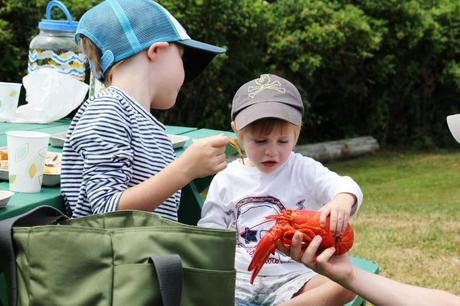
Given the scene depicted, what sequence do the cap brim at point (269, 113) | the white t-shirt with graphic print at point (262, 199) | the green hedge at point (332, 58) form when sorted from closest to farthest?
the cap brim at point (269, 113), the white t-shirt with graphic print at point (262, 199), the green hedge at point (332, 58)

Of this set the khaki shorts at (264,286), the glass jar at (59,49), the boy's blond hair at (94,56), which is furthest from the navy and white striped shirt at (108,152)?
the glass jar at (59,49)

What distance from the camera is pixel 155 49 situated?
9.07 feet

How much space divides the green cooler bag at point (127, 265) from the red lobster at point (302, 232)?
0.46m

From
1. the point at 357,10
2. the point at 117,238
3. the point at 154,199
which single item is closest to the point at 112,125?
the point at 154,199

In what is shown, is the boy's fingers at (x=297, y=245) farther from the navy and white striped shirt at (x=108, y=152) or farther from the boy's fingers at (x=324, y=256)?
the navy and white striped shirt at (x=108, y=152)

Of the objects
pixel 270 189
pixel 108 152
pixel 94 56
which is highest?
pixel 94 56

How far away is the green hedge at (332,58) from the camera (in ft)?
25.5

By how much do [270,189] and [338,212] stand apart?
43 cm

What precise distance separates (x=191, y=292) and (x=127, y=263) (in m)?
0.17

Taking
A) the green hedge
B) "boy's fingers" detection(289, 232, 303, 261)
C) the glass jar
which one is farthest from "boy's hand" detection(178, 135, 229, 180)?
the green hedge

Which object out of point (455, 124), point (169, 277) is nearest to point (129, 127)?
point (169, 277)

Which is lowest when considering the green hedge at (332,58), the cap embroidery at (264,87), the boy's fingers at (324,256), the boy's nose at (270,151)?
the green hedge at (332,58)

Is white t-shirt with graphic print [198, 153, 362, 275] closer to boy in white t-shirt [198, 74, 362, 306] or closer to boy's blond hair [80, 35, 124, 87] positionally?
boy in white t-shirt [198, 74, 362, 306]

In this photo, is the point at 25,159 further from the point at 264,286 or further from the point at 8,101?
the point at 8,101
